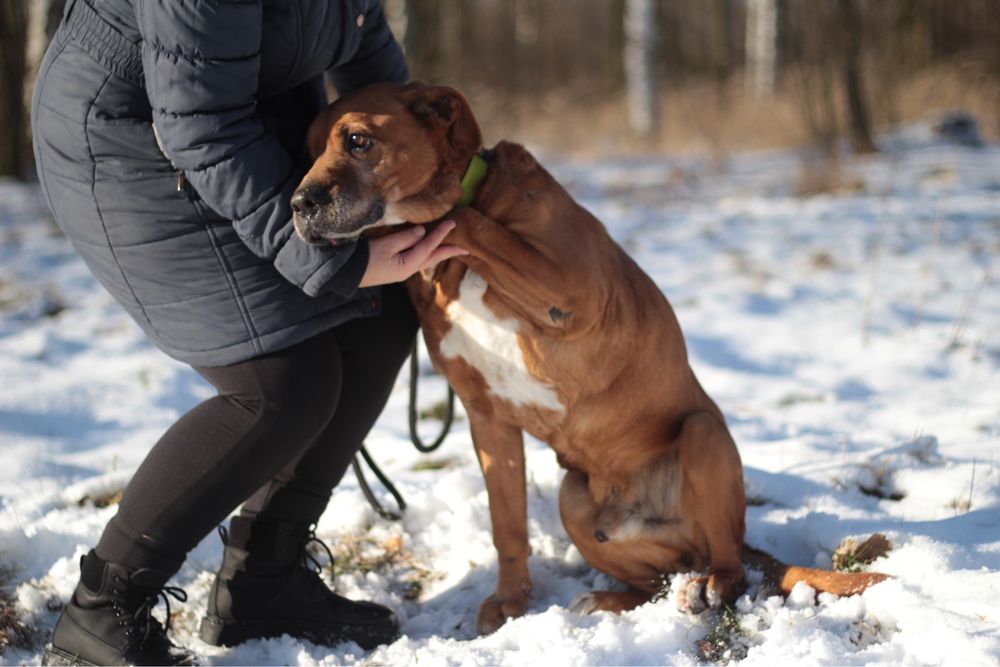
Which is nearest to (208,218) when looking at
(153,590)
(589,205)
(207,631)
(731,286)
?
(153,590)

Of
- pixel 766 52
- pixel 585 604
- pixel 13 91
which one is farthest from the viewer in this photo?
pixel 766 52

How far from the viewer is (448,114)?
219 cm

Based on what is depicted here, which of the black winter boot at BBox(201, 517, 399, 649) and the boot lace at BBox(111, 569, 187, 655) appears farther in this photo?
the black winter boot at BBox(201, 517, 399, 649)

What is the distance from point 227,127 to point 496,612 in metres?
1.49

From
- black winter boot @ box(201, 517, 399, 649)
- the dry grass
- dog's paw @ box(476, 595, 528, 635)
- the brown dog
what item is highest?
the brown dog

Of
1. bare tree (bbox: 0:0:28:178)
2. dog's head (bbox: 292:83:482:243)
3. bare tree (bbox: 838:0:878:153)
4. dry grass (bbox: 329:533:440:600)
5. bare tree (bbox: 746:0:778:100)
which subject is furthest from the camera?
bare tree (bbox: 746:0:778:100)

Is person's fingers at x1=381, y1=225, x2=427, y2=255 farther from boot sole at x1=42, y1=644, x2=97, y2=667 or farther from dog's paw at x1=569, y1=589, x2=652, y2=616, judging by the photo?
boot sole at x1=42, y1=644, x2=97, y2=667

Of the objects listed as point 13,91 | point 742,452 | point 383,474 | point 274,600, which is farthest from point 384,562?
point 13,91

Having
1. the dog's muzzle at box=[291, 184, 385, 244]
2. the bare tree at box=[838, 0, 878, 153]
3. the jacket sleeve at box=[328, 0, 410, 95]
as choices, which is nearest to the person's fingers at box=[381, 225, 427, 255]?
the dog's muzzle at box=[291, 184, 385, 244]

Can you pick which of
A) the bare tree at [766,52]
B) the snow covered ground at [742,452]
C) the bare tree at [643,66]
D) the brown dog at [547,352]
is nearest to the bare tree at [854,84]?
the snow covered ground at [742,452]

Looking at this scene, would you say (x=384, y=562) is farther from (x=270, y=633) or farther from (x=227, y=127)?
(x=227, y=127)

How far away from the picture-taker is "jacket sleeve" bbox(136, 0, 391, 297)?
1767 mm

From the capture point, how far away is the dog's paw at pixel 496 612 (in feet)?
7.97

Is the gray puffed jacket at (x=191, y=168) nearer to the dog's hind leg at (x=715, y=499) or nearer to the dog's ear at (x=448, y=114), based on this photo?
the dog's ear at (x=448, y=114)
